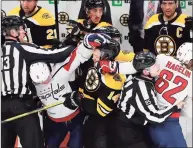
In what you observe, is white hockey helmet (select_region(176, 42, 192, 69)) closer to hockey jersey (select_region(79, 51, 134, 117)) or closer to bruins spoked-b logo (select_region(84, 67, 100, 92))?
hockey jersey (select_region(79, 51, 134, 117))

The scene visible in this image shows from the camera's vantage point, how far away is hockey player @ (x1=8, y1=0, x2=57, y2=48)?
7.68 ft

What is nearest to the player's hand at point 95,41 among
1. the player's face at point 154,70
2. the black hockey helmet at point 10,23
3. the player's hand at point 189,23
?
the player's face at point 154,70

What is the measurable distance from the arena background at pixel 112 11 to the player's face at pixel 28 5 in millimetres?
40

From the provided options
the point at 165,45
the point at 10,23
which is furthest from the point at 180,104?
the point at 10,23

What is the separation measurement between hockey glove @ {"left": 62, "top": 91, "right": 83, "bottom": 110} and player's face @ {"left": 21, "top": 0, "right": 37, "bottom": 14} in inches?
18.9

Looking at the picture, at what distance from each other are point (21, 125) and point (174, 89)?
655 mm

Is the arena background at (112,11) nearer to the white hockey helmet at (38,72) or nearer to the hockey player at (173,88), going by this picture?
the hockey player at (173,88)

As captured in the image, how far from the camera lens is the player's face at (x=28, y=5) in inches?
92.6

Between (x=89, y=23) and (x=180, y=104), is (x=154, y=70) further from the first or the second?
(x=89, y=23)

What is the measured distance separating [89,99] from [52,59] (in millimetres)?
227

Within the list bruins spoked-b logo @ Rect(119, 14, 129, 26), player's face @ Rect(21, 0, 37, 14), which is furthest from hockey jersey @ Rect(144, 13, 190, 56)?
player's face @ Rect(21, 0, 37, 14)

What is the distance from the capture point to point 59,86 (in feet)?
7.06

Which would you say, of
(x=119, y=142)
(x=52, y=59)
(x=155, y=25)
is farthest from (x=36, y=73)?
(x=155, y=25)

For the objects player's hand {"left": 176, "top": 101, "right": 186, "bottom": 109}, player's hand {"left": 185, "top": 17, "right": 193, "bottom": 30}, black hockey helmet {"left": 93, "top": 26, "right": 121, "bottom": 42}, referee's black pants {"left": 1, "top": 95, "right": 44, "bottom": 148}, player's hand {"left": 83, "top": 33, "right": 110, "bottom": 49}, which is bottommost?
referee's black pants {"left": 1, "top": 95, "right": 44, "bottom": 148}
